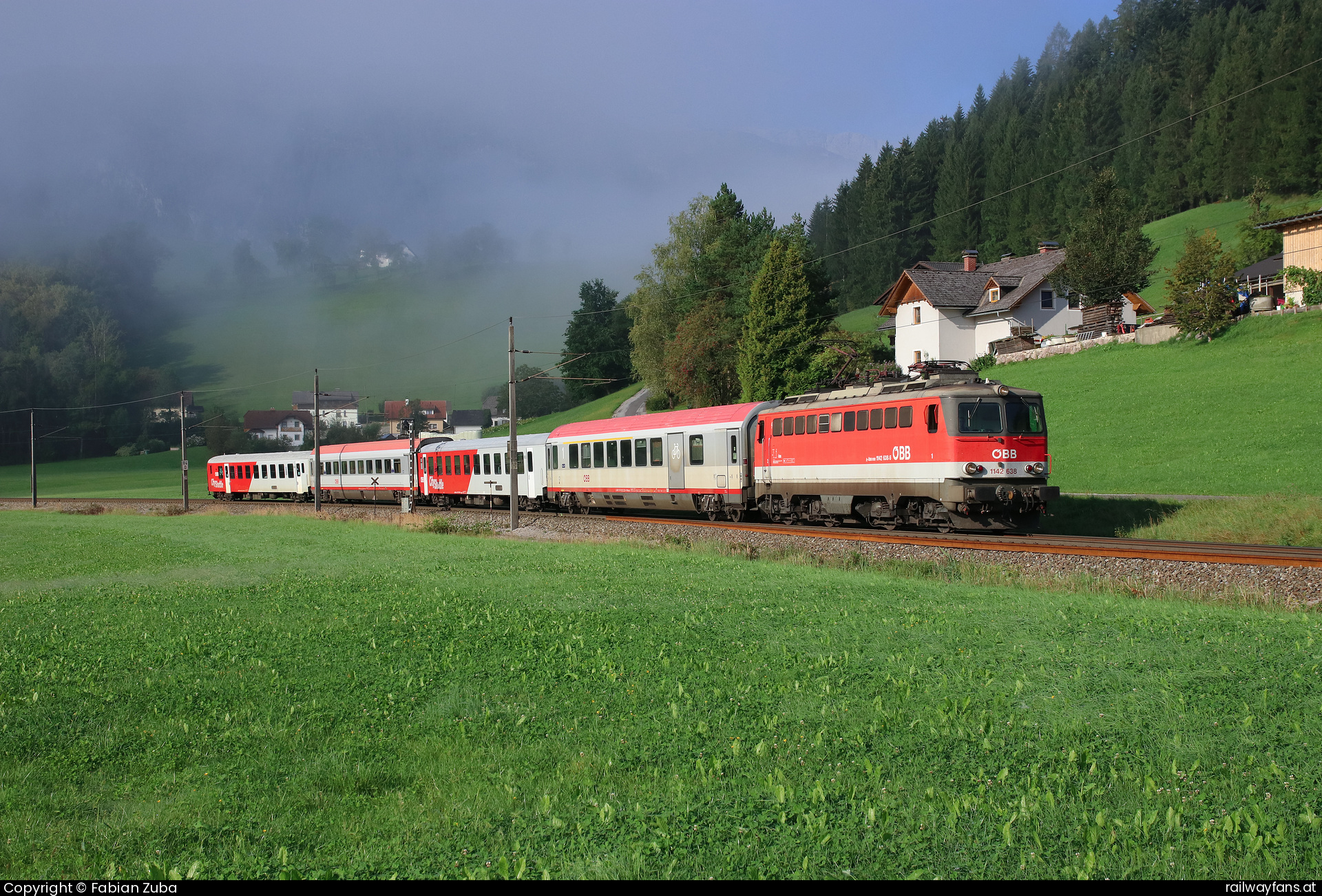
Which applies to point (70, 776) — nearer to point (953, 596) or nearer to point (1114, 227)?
point (953, 596)

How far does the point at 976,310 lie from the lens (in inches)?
2800

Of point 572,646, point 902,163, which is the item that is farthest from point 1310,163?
point 572,646

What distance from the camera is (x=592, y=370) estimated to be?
12500 cm

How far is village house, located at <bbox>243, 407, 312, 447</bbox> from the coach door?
125m

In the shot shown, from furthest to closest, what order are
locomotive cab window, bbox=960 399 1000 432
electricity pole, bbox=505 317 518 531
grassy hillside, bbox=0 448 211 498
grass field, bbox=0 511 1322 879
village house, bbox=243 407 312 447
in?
1. village house, bbox=243 407 312 447
2. grassy hillside, bbox=0 448 211 498
3. electricity pole, bbox=505 317 518 531
4. locomotive cab window, bbox=960 399 1000 432
5. grass field, bbox=0 511 1322 879

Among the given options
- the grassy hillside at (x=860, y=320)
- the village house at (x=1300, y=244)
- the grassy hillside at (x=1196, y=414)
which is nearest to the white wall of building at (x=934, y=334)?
the grassy hillside at (x=1196, y=414)

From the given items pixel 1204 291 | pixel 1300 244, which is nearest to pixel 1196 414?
pixel 1204 291

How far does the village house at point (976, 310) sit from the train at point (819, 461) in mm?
36614

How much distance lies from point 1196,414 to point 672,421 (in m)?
21.2

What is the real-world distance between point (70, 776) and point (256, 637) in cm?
460

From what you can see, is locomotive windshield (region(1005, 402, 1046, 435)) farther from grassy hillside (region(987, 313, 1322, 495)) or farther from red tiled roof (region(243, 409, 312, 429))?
red tiled roof (region(243, 409, 312, 429))

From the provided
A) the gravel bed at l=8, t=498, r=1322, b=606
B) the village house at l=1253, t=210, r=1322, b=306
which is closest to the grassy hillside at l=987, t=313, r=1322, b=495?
the village house at l=1253, t=210, r=1322, b=306

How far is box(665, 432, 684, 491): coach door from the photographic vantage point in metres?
31.3

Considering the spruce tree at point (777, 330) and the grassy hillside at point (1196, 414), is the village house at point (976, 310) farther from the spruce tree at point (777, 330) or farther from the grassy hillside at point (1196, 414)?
the grassy hillside at point (1196, 414)
